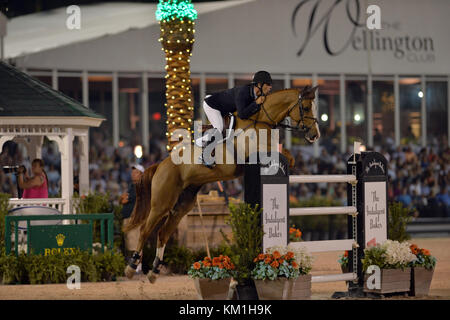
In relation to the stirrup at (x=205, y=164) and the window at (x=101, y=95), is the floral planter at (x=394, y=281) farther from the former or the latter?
the window at (x=101, y=95)

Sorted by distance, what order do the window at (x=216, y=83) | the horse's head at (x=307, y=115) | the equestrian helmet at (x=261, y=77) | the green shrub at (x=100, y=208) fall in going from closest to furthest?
the horse's head at (x=307, y=115)
the equestrian helmet at (x=261, y=77)
the green shrub at (x=100, y=208)
the window at (x=216, y=83)

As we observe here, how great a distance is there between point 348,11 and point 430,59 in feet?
11.0

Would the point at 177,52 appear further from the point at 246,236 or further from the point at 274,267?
the point at 274,267

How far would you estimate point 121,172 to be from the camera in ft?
70.5

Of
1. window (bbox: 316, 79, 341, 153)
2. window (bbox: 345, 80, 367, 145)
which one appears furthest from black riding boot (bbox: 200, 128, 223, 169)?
window (bbox: 345, 80, 367, 145)

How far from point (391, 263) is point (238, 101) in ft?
8.44

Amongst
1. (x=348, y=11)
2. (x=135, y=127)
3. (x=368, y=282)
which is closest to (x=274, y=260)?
(x=368, y=282)

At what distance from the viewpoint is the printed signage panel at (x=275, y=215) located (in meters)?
9.36

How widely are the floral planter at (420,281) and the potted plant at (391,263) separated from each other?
0.06 m

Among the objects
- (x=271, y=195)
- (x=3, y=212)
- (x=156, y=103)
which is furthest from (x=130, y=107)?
(x=271, y=195)

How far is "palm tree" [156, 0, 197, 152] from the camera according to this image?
1484 cm

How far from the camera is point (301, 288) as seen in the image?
932 cm

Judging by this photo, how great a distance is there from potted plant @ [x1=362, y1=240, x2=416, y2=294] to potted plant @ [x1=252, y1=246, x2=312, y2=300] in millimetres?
1088

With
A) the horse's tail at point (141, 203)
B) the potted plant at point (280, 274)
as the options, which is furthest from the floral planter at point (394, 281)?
the horse's tail at point (141, 203)
